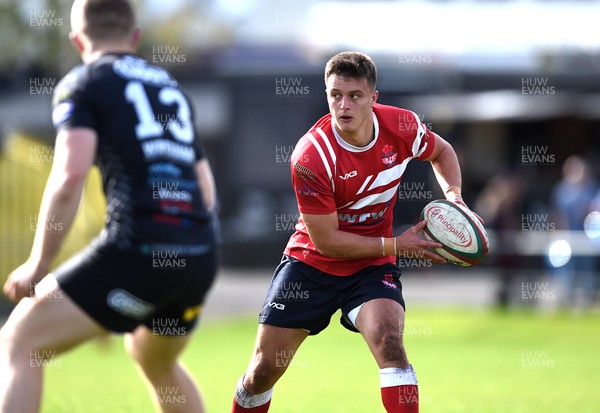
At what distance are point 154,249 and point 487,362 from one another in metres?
8.44

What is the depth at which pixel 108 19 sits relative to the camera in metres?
5.22

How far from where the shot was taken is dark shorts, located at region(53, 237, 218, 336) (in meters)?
5.04

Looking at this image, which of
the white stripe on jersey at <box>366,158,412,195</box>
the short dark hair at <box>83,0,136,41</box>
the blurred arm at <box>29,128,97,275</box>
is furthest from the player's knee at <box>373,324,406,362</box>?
the short dark hair at <box>83,0,136,41</box>

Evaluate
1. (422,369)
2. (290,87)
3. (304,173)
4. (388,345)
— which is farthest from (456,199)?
(290,87)

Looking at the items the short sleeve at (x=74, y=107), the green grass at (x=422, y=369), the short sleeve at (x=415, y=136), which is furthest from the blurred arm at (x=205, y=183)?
the green grass at (x=422, y=369)

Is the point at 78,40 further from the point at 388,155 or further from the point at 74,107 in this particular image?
the point at 388,155

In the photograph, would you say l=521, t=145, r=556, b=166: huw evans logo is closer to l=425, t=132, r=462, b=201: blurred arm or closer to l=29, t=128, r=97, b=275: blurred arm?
l=425, t=132, r=462, b=201: blurred arm

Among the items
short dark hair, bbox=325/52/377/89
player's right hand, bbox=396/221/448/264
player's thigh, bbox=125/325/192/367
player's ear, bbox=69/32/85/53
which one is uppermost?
player's ear, bbox=69/32/85/53

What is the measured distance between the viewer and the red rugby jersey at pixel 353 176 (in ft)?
20.4

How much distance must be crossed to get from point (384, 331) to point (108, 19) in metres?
2.41

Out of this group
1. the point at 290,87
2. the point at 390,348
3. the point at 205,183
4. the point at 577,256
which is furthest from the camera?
the point at 290,87

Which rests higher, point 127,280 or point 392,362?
point 127,280

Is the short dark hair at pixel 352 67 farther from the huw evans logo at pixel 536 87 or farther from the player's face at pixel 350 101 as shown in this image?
the huw evans logo at pixel 536 87

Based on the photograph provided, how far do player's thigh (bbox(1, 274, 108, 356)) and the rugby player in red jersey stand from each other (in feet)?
5.16
